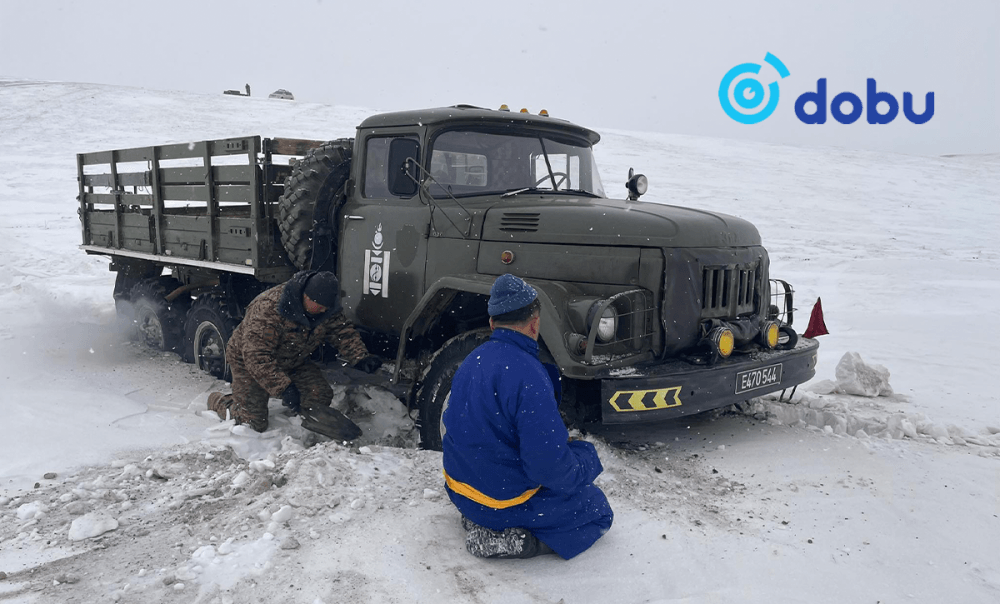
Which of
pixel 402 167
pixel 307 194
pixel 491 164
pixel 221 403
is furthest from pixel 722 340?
pixel 221 403

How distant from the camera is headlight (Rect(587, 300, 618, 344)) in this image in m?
4.16

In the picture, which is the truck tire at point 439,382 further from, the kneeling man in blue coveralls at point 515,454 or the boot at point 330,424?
the kneeling man in blue coveralls at point 515,454

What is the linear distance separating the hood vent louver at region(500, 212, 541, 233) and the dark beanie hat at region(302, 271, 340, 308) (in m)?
1.35

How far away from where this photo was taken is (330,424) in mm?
5305

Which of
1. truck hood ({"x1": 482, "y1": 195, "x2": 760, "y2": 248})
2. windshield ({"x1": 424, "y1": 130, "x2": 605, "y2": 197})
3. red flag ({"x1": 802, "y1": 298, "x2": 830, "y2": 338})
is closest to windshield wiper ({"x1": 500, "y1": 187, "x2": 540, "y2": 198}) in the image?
windshield ({"x1": 424, "y1": 130, "x2": 605, "y2": 197})

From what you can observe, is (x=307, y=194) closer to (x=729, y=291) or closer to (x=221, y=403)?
(x=221, y=403)

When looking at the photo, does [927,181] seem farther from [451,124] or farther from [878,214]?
[451,124]

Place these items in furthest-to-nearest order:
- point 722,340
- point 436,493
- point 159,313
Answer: point 159,313 → point 722,340 → point 436,493

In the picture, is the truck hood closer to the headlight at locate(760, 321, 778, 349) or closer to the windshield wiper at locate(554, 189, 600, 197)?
the windshield wiper at locate(554, 189, 600, 197)

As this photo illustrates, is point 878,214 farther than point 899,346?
Yes

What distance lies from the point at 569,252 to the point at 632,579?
6.82ft

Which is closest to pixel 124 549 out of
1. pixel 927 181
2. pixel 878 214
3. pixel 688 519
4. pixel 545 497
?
pixel 545 497

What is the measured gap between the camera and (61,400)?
5.66m

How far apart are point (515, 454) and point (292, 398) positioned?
2.74 m
